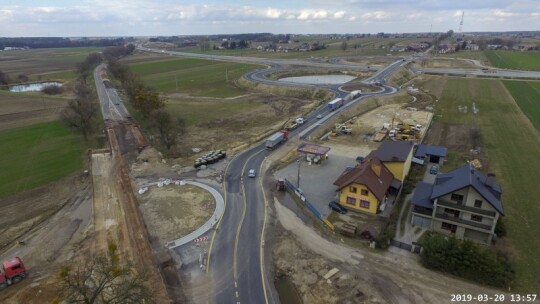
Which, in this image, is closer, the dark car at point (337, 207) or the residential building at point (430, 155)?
the dark car at point (337, 207)

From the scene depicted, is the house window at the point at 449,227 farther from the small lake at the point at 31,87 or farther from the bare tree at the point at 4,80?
the bare tree at the point at 4,80

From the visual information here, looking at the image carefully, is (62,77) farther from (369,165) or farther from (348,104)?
(369,165)

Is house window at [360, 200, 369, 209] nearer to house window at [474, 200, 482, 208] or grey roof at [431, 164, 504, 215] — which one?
grey roof at [431, 164, 504, 215]

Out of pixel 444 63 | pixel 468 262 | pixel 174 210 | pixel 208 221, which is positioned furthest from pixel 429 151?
pixel 444 63

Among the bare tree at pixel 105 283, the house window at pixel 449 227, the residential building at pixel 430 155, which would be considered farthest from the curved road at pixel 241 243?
the residential building at pixel 430 155

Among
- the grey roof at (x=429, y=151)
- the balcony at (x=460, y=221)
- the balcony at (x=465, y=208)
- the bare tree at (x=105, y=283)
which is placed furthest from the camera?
the grey roof at (x=429, y=151)

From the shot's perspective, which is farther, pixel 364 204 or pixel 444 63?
pixel 444 63

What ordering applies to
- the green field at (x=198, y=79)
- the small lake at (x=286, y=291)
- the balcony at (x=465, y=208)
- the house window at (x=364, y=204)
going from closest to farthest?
the small lake at (x=286, y=291), the balcony at (x=465, y=208), the house window at (x=364, y=204), the green field at (x=198, y=79)

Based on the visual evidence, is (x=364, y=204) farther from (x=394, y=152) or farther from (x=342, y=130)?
(x=342, y=130)
